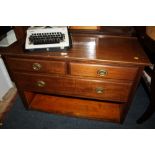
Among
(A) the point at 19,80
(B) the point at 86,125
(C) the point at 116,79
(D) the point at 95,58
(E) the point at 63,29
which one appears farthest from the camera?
(B) the point at 86,125

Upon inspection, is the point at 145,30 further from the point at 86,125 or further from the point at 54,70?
the point at 86,125

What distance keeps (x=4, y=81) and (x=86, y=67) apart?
1.13 m

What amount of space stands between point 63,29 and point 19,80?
2.08 ft

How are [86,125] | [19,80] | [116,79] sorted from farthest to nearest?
1. [86,125]
2. [19,80]
3. [116,79]

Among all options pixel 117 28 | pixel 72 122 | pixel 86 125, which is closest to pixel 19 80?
pixel 72 122

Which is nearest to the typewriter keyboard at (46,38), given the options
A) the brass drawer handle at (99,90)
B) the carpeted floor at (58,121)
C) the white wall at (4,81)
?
the brass drawer handle at (99,90)

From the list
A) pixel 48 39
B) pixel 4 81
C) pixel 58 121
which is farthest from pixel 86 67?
pixel 4 81

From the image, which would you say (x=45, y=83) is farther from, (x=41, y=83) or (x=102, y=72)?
(x=102, y=72)

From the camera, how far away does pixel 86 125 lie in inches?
63.9

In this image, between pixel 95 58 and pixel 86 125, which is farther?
pixel 86 125

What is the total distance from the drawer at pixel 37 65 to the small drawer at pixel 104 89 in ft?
0.67

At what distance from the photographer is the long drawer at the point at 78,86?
1.30 m

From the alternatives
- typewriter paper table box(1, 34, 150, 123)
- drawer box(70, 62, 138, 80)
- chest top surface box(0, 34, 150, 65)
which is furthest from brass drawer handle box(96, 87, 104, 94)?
chest top surface box(0, 34, 150, 65)

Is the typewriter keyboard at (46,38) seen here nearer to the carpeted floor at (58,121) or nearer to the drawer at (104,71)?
the drawer at (104,71)
